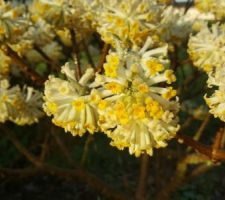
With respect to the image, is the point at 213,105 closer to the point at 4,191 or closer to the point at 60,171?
the point at 60,171

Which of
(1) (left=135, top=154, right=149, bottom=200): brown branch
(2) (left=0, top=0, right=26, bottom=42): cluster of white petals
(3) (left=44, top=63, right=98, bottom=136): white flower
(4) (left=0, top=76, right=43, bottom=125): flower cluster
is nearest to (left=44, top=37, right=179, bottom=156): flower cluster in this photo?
(3) (left=44, top=63, right=98, bottom=136): white flower

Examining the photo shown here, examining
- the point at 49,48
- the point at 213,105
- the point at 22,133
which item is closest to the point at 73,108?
the point at 213,105

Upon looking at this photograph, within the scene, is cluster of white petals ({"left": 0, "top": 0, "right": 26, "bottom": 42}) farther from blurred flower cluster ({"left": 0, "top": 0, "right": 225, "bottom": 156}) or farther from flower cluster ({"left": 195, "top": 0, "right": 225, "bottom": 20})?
flower cluster ({"left": 195, "top": 0, "right": 225, "bottom": 20})

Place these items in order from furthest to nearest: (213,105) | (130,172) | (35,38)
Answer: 1. (130,172)
2. (35,38)
3. (213,105)

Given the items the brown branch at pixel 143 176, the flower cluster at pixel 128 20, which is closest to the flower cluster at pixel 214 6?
the flower cluster at pixel 128 20

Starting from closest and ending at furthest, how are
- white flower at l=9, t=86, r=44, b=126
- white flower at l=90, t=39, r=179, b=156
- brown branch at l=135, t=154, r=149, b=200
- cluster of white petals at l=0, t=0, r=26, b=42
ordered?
white flower at l=90, t=39, r=179, b=156
cluster of white petals at l=0, t=0, r=26, b=42
white flower at l=9, t=86, r=44, b=126
brown branch at l=135, t=154, r=149, b=200

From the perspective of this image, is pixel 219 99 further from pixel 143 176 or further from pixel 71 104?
pixel 143 176
